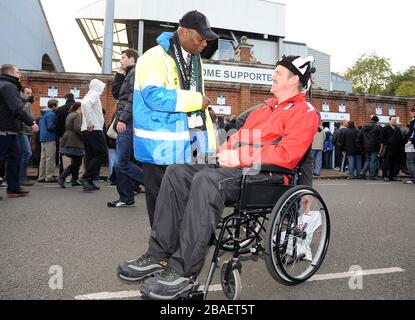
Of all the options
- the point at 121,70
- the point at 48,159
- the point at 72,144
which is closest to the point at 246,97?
the point at 48,159

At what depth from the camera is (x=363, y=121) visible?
17.7 meters

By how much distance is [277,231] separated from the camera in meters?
2.34

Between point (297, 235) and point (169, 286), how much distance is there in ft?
3.39

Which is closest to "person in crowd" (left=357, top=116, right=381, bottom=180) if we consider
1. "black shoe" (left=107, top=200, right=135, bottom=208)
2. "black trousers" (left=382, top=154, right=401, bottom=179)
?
"black trousers" (left=382, top=154, right=401, bottom=179)

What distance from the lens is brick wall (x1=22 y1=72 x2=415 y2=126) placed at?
46.3 ft

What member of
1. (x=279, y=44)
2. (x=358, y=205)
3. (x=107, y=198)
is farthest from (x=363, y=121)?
(x=107, y=198)

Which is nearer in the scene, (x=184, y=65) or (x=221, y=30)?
(x=184, y=65)

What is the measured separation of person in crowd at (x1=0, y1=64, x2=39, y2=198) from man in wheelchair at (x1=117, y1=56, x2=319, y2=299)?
13.7ft

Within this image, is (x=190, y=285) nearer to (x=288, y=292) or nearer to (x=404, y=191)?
(x=288, y=292)

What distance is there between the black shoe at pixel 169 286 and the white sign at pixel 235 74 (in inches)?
610

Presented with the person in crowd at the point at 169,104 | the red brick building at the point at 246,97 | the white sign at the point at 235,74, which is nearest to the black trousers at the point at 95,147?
the person in crowd at the point at 169,104

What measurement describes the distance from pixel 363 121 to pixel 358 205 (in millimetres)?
12821

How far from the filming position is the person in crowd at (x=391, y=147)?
11.3 m

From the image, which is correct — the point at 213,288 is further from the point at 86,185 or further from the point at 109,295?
the point at 86,185
